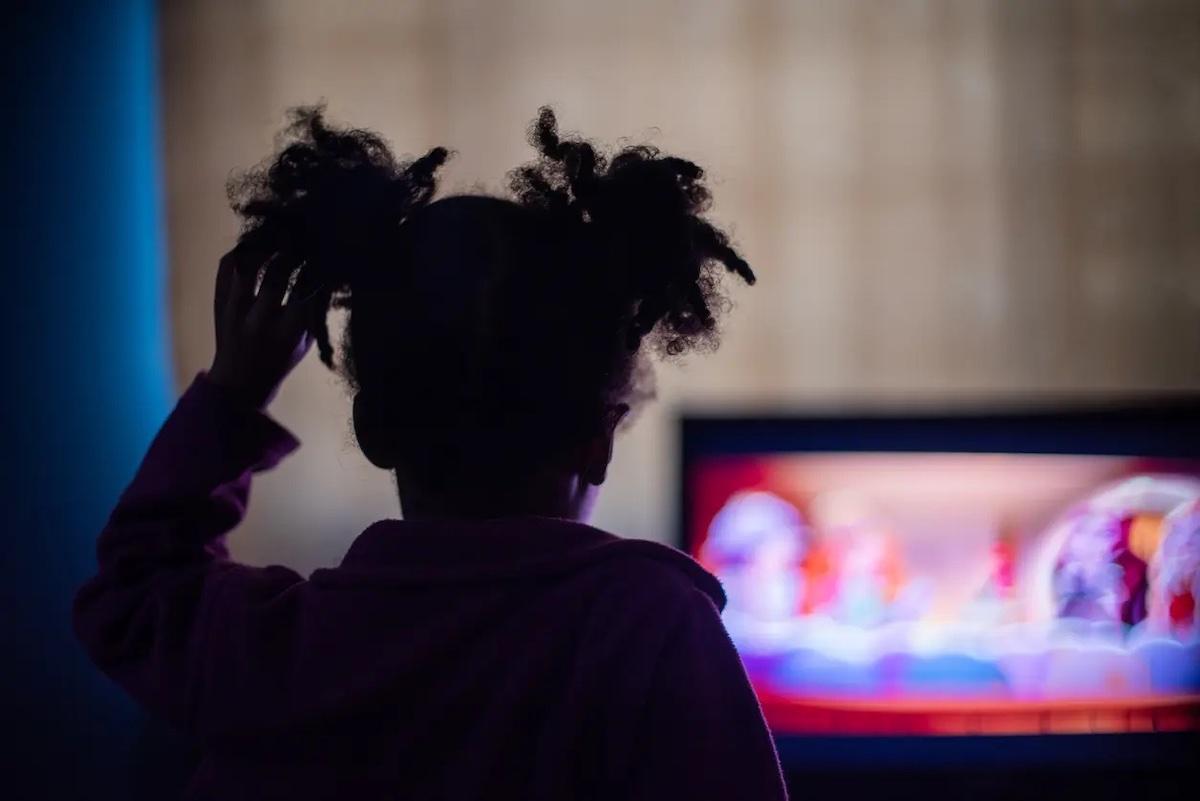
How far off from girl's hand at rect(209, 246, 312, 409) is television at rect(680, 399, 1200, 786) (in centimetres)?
61

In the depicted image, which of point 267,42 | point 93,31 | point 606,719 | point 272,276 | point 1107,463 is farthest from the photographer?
point 267,42

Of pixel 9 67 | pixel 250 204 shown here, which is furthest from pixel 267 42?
pixel 250 204

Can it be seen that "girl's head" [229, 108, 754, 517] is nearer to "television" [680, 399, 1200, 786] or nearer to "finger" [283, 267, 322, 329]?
"finger" [283, 267, 322, 329]

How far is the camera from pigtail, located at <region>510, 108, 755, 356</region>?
679mm

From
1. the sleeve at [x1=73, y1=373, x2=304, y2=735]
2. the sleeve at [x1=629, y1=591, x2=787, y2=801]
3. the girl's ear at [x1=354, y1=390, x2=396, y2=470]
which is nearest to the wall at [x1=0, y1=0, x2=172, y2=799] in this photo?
the sleeve at [x1=73, y1=373, x2=304, y2=735]

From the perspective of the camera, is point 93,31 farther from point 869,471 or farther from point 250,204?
point 869,471

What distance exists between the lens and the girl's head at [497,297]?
2.15ft

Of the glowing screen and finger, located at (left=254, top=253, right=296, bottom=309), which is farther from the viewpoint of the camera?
the glowing screen

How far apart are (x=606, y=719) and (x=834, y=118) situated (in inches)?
52.1

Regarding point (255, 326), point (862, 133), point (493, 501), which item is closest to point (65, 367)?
point (255, 326)

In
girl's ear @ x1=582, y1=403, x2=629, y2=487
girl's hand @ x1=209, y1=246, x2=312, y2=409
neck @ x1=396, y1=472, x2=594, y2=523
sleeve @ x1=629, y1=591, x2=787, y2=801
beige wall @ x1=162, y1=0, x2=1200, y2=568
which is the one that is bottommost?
sleeve @ x1=629, y1=591, x2=787, y2=801

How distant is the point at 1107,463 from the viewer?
123 centimetres

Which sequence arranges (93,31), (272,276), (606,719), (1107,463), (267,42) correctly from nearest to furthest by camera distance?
(606,719), (272,276), (1107,463), (93,31), (267,42)

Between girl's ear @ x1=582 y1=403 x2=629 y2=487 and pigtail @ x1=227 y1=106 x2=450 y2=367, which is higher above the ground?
pigtail @ x1=227 y1=106 x2=450 y2=367
